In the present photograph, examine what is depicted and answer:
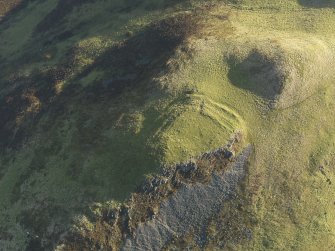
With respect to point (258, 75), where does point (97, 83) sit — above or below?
above

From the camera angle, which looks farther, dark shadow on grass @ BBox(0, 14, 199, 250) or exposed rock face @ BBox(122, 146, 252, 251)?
dark shadow on grass @ BBox(0, 14, 199, 250)

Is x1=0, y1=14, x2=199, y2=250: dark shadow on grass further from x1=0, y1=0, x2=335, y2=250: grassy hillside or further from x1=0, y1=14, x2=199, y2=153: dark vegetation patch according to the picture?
x1=0, y1=0, x2=335, y2=250: grassy hillside

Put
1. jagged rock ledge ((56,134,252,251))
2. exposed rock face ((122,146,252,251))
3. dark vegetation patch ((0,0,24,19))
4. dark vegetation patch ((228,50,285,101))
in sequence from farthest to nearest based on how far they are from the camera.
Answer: dark vegetation patch ((0,0,24,19)) → dark vegetation patch ((228,50,285,101)) → exposed rock face ((122,146,252,251)) → jagged rock ledge ((56,134,252,251))

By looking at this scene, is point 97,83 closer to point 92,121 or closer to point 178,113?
point 92,121

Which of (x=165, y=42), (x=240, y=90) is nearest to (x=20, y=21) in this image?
(x=165, y=42)

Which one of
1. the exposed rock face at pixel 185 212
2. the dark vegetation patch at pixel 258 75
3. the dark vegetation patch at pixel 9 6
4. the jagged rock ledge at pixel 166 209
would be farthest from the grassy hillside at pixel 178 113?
the dark vegetation patch at pixel 9 6

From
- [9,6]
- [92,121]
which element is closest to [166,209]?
[92,121]

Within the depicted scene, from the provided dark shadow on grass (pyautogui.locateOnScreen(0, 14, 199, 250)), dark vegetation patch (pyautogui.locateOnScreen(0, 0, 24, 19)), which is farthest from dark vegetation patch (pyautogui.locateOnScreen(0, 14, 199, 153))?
dark vegetation patch (pyautogui.locateOnScreen(0, 0, 24, 19))
